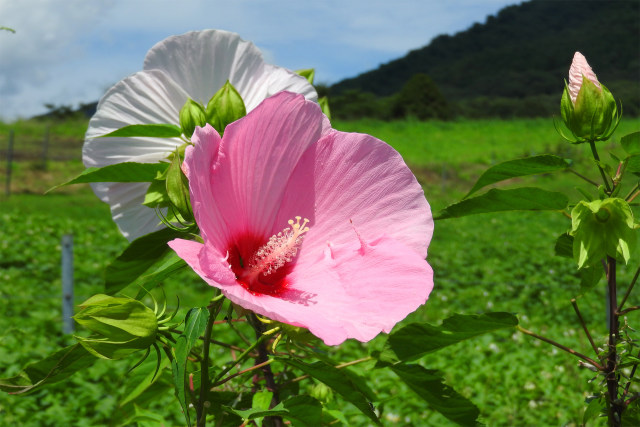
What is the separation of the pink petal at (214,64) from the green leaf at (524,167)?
22 centimetres

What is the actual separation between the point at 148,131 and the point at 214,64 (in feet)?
0.36

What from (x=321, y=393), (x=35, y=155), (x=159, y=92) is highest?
(x=159, y=92)

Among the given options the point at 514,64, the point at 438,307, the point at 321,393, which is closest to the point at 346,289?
the point at 321,393

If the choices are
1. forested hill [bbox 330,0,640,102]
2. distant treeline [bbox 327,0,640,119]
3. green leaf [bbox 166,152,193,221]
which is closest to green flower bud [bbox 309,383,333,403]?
green leaf [bbox 166,152,193,221]

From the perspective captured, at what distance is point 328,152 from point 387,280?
11 centimetres

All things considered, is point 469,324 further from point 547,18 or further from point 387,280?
point 547,18

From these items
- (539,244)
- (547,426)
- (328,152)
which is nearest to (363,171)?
(328,152)

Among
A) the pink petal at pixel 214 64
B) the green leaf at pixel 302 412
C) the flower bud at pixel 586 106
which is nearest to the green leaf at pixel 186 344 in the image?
the green leaf at pixel 302 412

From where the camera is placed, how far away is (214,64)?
24.5 inches

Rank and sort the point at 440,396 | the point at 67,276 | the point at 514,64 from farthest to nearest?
the point at 514,64
the point at 67,276
the point at 440,396

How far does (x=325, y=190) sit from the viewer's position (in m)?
0.48

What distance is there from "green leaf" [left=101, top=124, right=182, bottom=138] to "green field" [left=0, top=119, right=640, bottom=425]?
0.21 meters

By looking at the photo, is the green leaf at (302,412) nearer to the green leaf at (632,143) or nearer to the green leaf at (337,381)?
the green leaf at (337,381)

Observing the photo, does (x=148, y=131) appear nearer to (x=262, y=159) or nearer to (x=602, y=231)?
(x=262, y=159)
